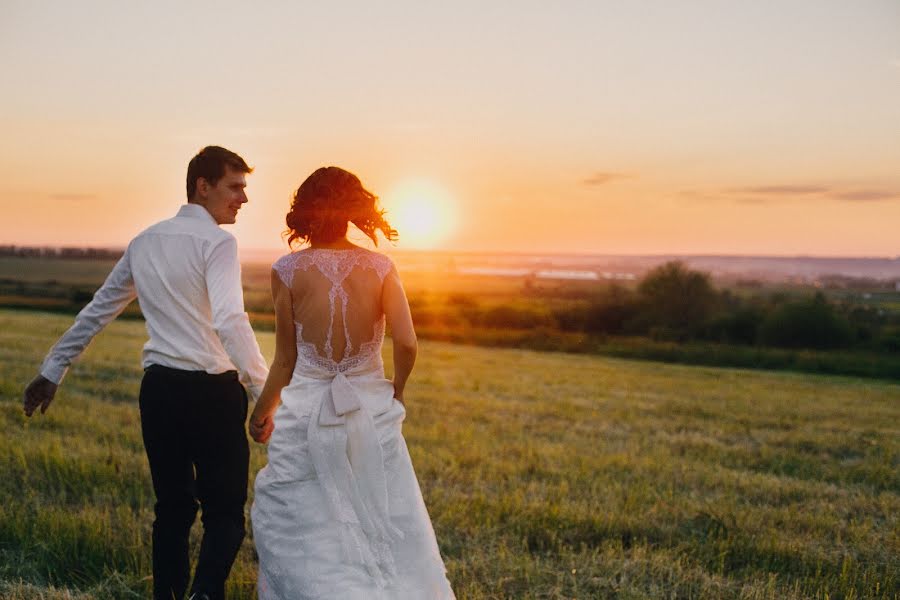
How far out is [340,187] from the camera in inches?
149

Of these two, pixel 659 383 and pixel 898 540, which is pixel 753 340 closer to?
pixel 659 383

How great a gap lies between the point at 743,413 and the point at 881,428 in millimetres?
2330

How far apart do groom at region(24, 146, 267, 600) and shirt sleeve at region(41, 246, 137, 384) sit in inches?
5.7

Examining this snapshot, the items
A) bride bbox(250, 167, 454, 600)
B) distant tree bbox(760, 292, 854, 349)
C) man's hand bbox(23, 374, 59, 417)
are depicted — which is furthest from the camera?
distant tree bbox(760, 292, 854, 349)

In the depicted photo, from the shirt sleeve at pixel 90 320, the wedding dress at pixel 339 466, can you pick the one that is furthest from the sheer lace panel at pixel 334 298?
the shirt sleeve at pixel 90 320

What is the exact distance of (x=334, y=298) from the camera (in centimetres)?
388

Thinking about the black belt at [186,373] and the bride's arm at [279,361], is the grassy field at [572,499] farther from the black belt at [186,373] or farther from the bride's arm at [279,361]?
the black belt at [186,373]

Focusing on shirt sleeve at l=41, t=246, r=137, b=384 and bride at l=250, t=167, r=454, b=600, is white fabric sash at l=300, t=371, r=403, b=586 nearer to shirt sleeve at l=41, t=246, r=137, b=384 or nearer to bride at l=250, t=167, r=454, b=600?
bride at l=250, t=167, r=454, b=600

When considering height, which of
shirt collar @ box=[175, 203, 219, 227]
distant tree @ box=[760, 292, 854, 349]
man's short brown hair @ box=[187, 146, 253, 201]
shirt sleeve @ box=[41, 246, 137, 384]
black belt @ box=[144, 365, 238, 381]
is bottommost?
distant tree @ box=[760, 292, 854, 349]

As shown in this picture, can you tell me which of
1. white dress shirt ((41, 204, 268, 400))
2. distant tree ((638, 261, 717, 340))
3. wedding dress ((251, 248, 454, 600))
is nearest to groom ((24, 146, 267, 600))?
white dress shirt ((41, 204, 268, 400))

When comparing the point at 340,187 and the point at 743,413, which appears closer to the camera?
the point at 340,187

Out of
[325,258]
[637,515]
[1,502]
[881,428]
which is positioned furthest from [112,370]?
[881,428]

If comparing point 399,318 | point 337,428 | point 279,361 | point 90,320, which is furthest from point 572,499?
point 90,320

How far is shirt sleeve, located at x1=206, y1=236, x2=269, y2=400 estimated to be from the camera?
151 inches
